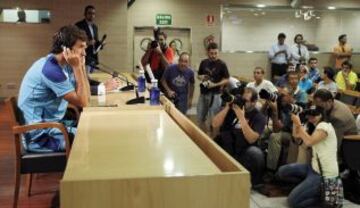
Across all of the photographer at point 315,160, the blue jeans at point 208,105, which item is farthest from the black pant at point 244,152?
the blue jeans at point 208,105

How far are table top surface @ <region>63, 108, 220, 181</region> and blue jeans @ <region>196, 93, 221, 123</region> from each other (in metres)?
3.16

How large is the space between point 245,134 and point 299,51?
698 centimetres

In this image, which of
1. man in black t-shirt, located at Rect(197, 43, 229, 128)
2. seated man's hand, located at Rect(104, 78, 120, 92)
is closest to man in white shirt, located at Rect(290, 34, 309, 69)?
man in black t-shirt, located at Rect(197, 43, 229, 128)

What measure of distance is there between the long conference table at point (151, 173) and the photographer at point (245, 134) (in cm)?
180

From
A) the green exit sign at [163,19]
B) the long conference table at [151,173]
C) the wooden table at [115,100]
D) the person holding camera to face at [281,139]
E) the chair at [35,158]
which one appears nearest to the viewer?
the long conference table at [151,173]

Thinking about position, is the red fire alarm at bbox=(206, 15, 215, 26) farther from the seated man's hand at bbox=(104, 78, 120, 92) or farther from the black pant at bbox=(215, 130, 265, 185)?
the black pant at bbox=(215, 130, 265, 185)

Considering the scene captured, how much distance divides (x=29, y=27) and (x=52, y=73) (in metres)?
7.26

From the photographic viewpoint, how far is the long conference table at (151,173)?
161cm

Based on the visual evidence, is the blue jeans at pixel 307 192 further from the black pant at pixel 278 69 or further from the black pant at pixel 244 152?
the black pant at pixel 278 69

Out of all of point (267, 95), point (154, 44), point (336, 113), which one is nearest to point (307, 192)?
point (336, 113)

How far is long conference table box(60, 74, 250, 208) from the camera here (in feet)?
5.30

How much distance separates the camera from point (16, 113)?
3035 mm

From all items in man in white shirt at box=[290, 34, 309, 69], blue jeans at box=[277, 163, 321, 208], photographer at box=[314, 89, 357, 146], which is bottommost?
blue jeans at box=[277, 163, 321, 208]

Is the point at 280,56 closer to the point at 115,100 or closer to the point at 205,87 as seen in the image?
the point at 205,87
